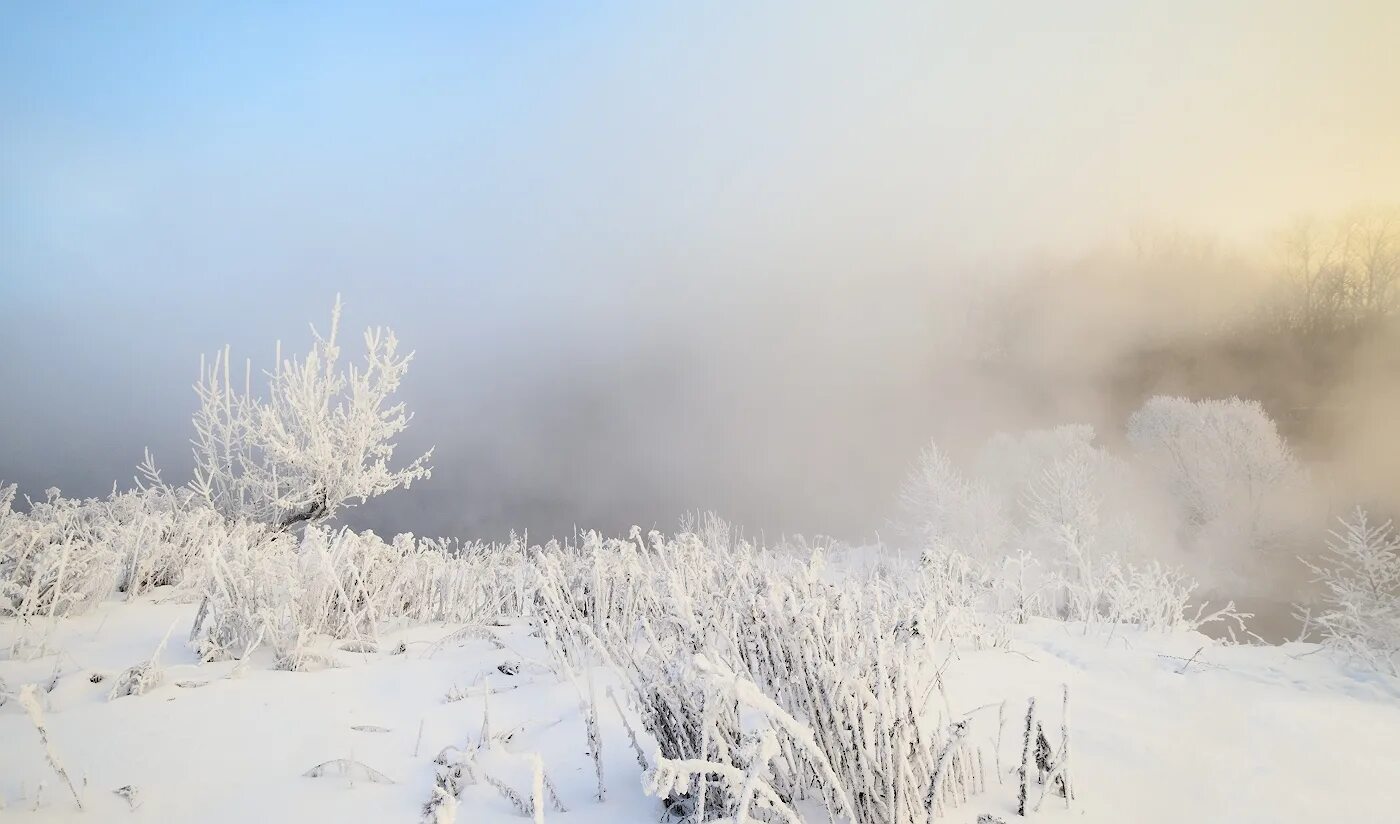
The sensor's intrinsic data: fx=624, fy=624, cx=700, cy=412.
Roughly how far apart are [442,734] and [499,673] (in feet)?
3.53

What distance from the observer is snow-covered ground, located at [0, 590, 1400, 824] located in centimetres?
184

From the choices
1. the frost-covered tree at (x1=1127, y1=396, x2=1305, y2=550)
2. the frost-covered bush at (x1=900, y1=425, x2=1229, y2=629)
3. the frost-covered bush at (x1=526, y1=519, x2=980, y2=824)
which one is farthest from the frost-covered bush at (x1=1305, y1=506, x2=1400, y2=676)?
the frost-covered tree at (x1=1127, y1=396, x2=1305, y2=550)

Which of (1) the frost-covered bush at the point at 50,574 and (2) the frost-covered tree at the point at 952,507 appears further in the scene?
(2) the frost-covered tree at the point at 952,507

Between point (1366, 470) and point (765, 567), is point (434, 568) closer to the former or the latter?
point (765, 567)

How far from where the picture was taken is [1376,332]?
3338cm

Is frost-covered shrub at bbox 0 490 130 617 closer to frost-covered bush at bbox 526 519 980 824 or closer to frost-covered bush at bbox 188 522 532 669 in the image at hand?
frost-covered bush at bbox 188 522 532 669

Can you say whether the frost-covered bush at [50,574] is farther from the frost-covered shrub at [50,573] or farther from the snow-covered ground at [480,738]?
the snow-covered ground at [480,738]

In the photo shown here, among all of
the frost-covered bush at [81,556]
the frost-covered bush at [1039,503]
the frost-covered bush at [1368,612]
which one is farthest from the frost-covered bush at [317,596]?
the frost-covered bush at [1039,503]

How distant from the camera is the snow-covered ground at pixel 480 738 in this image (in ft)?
6.04

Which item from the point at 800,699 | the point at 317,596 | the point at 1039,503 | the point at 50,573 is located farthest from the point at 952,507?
the point at 800,699

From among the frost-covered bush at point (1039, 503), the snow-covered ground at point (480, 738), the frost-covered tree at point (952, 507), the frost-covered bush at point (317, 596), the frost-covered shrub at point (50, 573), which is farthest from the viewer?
the frost-covered tree at point (952, 507)

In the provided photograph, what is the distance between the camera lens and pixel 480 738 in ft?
8.18

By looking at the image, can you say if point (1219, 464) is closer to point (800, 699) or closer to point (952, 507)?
point (952, 507)

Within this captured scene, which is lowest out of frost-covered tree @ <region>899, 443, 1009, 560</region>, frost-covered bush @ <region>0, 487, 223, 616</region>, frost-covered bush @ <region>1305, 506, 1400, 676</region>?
frost-covered tree @ <region>899, 443, 1009, 560</region>
